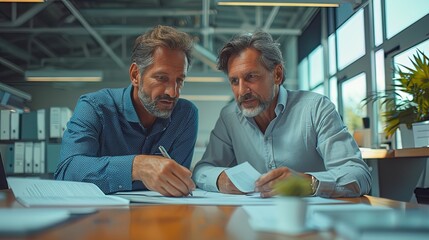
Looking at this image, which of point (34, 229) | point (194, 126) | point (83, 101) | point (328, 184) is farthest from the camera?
point (194, 126)

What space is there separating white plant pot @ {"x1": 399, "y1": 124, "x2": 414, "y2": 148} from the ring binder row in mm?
4058

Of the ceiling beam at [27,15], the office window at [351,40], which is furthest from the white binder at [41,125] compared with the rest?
Answer: the office window at [351,40]

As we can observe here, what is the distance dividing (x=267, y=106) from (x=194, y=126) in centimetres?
33

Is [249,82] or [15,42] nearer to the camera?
[249,82]

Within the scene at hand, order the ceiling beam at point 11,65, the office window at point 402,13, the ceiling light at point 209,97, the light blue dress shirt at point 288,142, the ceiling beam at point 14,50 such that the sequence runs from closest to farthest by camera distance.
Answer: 1. the light blue dress shirt at point 288,142
2. the office window at point 402,13
3. the ceiling beam at point 14,50
4. the ceiling beam at point 11,65
5. the ceiling light at point 209,97

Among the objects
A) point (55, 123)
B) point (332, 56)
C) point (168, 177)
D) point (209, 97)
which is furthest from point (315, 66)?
point (168, 177)

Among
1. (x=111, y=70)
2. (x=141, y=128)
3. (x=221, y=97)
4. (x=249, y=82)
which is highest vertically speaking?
(x=111, y=70)

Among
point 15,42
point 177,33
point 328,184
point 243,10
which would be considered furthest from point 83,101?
point 15,42

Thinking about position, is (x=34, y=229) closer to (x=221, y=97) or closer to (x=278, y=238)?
(x=278, y=238)

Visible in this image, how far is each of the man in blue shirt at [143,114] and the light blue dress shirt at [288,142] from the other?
159 millimetres

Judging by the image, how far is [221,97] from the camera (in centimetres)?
1014

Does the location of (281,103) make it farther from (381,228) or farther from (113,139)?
(381,228)

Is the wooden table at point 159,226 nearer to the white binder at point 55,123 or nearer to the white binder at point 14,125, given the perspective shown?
the white binder at point 55,123

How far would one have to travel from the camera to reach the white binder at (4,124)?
5.50 m
